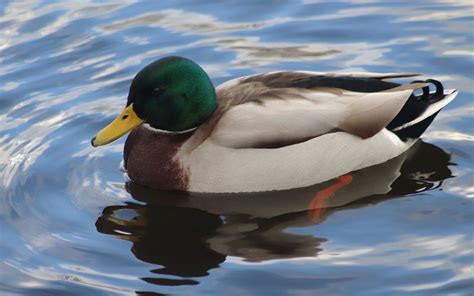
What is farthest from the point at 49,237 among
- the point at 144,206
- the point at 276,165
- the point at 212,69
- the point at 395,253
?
the point at 212,69

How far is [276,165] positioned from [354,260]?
128 centimetres

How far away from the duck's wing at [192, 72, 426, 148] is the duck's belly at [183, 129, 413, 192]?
62 mm

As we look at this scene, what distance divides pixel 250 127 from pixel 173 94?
0.63m

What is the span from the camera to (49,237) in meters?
7.96

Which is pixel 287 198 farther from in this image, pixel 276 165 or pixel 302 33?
pixel 302 33

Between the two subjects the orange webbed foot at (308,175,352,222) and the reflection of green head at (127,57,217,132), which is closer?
the orange webbed foot at (308,175,352,222)

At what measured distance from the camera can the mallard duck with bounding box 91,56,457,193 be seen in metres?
8.38

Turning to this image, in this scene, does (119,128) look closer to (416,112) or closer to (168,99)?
(168,99)

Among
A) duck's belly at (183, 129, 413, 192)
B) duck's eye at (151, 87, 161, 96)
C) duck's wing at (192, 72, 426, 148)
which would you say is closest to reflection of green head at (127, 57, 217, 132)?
duck's eye at (151, 87, 161, 96)

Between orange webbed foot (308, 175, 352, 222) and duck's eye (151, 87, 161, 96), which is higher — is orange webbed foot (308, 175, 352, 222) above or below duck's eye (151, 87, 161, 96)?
below

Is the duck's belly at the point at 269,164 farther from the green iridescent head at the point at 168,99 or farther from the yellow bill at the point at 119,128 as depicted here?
the yellow bill at the point at 119,128

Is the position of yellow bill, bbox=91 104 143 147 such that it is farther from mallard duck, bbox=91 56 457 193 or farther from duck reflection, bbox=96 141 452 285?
duck reflection, bbox=96 141 452 285

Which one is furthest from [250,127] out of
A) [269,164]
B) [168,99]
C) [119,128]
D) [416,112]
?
[416,112]

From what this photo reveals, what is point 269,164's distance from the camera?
8414 millimetres
